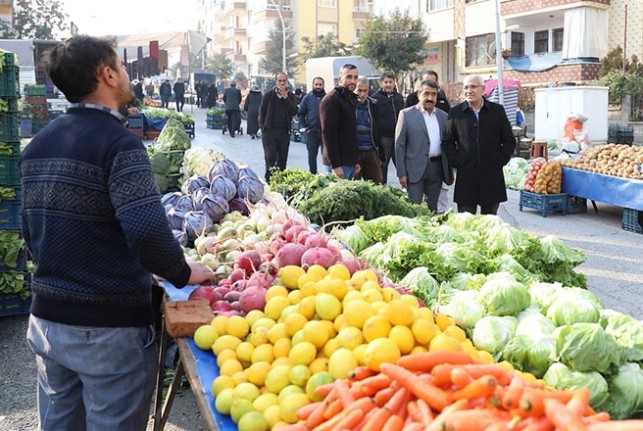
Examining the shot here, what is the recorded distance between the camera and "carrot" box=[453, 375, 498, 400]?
175 centimetres

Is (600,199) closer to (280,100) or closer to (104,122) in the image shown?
(280,100)

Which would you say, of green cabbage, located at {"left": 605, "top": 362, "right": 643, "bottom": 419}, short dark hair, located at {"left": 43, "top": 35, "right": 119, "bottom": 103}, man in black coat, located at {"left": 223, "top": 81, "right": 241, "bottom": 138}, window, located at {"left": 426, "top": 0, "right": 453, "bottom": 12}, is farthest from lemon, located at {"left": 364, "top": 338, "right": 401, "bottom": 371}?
window, located at {"left": 426, "top": 0, "right": 453, "bottom": 12}

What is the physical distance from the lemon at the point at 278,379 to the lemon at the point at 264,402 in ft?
0.13

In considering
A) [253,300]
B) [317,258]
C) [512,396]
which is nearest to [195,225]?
[317,258]

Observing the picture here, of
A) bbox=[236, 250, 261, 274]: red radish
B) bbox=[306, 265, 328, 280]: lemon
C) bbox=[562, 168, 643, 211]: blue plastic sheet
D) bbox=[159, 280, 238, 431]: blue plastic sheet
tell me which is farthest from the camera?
bbox=[562, 168, 643, 211]: blue plastic sheet

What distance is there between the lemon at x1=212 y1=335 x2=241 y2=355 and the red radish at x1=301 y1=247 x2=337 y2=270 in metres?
0.67

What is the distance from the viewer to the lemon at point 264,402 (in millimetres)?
2213

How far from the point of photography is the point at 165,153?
21.1 feet

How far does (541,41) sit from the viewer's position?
105 ft

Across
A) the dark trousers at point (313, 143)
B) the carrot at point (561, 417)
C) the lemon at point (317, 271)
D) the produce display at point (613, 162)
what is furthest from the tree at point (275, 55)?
the carrot at point (561, 417)

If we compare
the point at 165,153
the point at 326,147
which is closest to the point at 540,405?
the point at 165,153

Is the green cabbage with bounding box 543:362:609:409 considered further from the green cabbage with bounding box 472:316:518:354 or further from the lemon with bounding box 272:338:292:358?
the lemon with bounding box 272:338:292:358

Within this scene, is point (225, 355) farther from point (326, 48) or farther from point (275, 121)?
point (326, 48)

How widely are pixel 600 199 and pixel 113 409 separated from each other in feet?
27.0
